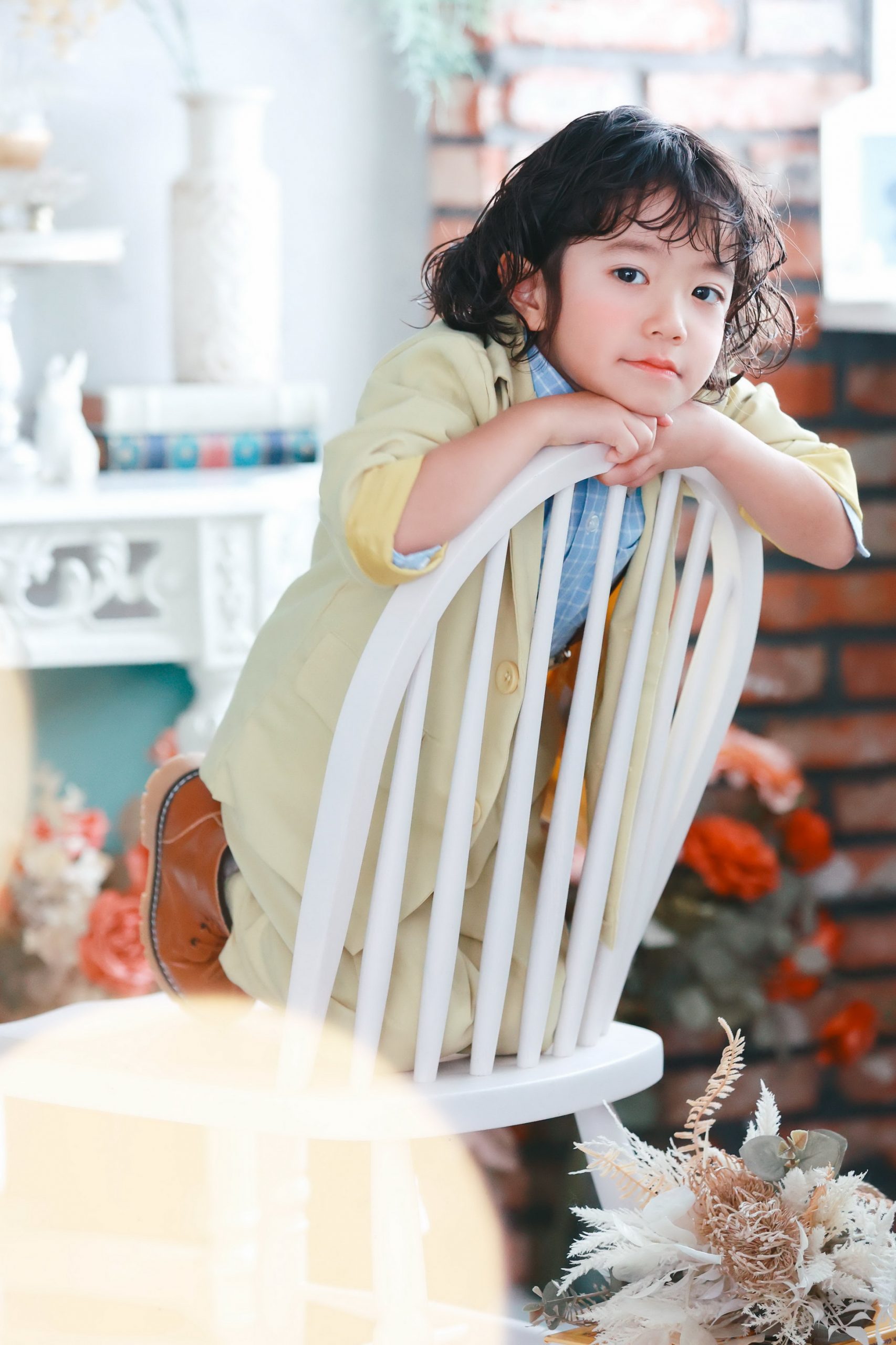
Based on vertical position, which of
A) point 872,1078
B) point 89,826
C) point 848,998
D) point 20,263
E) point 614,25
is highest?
point 614,25

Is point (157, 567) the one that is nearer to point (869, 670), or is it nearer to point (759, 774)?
point (759, 774)

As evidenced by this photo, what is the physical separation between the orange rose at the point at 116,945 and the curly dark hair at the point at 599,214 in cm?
114

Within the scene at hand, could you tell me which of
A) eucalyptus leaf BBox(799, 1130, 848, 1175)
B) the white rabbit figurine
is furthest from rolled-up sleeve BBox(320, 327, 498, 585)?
the white rabbit figurine

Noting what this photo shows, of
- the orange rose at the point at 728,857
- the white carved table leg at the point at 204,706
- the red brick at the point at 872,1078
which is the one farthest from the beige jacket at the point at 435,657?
the red brick at the point at 872,1078

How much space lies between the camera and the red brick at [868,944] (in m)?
2.05

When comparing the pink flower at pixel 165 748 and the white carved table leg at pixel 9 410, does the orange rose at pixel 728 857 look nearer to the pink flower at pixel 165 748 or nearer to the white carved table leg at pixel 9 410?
the pink flower at pixel 165 748

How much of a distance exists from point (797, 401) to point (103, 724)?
3.49ft

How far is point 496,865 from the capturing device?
1.00m

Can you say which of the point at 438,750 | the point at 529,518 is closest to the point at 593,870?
the point at 438,750

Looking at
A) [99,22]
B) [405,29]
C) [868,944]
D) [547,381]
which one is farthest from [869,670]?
[99,22]

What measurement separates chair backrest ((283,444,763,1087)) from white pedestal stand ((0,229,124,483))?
1127 mm

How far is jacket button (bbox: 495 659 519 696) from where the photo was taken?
1.00 meters

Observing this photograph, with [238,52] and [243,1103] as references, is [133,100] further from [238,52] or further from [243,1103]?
[243,1103]

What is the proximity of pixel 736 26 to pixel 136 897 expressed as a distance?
1.37 metres
